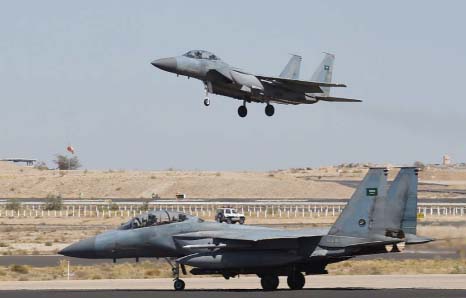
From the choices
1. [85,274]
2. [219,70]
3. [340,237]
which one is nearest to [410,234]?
[340,237]

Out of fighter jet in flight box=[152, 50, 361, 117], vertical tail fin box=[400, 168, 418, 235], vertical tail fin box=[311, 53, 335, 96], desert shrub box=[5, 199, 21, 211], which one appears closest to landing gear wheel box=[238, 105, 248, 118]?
fighter jet in flight box=[152, 50, 361, 117]

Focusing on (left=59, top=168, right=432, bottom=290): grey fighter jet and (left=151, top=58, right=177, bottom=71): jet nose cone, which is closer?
(left=59, top=168, right=432, bottom=290): grey fighter jet

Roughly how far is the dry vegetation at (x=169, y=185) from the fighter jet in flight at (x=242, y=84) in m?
51.1

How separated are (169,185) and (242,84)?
64673mm

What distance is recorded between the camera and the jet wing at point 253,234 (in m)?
30.4

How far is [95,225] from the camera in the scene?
6819cm

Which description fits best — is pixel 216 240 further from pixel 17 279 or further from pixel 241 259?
pixel 17 279

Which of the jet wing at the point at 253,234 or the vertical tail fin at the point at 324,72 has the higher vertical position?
the vertical tail fin at the point at 324,72

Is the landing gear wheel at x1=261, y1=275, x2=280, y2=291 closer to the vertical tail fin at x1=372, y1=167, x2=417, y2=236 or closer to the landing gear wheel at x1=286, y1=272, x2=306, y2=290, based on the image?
the landing gear wheel at x1=286, y1=272, x2=306, y2=290

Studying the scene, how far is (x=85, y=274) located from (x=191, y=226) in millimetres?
7458

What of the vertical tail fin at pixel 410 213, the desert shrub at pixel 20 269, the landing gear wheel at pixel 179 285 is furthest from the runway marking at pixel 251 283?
the desert shrub at pixel 20 269

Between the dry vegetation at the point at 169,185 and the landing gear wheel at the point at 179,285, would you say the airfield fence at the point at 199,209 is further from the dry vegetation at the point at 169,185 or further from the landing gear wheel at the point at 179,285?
the landing gear wheel at the point at 179,285

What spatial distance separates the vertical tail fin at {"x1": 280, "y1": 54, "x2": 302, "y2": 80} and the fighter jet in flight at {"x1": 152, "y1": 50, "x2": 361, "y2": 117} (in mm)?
2343

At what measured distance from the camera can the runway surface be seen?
1086 inches
